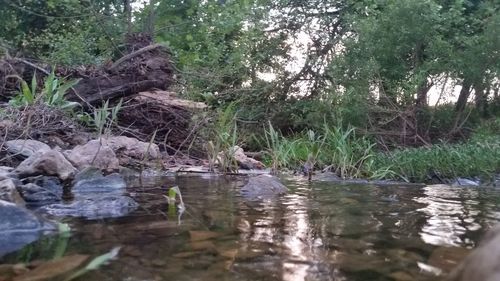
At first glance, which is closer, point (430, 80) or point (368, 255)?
point (368, 255)

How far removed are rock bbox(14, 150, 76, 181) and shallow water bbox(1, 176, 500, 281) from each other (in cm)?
82

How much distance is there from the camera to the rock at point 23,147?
5.18m

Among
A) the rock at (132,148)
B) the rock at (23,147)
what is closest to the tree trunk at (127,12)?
the rock at (132,148)

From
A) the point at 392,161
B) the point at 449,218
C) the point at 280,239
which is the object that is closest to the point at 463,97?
the point at 392,161

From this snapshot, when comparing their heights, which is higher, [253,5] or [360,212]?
[253,5]

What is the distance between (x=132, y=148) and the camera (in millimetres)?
6383

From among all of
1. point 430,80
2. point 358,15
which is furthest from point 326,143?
point 358,15

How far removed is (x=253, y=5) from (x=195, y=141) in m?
5.90

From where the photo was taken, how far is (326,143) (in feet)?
25.5

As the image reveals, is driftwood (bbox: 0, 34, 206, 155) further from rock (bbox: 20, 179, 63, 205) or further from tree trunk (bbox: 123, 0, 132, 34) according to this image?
tree trunk (bbox: 123, 0, 132, 34)

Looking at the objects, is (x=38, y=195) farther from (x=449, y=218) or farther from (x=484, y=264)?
(x=484, y=264)

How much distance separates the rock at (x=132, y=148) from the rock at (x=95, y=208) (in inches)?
113

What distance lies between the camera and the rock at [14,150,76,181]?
4.12 m

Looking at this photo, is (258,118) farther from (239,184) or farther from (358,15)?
(239,184)
